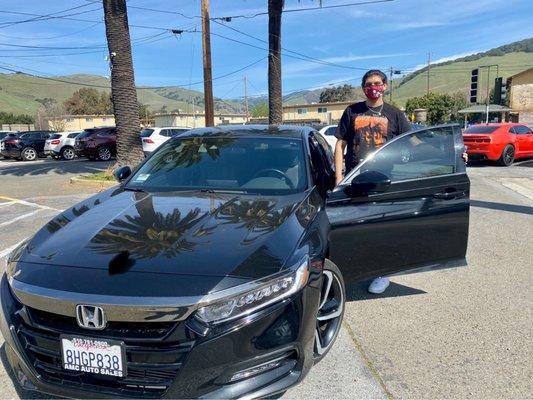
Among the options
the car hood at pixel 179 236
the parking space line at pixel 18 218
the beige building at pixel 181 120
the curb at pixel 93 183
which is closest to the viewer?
Answer: the car hood at pixel 179 236

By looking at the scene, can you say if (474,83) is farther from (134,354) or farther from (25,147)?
(134,354)

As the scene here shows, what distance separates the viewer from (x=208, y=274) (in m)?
2.24

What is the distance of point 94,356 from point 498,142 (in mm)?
16410

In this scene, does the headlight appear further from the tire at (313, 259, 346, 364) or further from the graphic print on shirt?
the graphic print on shirt

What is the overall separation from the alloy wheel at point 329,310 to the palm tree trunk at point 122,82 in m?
10.6

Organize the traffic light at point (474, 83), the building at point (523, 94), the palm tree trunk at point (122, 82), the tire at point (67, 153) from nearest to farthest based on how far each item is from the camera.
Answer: the palm tree trunk at point (122, 82) < the traffic light at point (474, 83) < the tire at point (67, 153) < the building at point (523, 94)

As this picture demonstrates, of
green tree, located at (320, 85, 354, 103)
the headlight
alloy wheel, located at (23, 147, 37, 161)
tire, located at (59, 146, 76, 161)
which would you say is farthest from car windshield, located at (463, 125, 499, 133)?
green tree, located at (320, 85, 354, 103)

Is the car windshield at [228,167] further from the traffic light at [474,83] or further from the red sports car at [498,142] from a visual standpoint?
the traffic light at [474,83]

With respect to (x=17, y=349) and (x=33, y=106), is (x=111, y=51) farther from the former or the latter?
(x=33, y=106)

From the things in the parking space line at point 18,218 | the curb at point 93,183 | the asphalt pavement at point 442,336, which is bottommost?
the asphalt pavement at point 442,336

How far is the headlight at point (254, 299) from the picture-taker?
2148 mm

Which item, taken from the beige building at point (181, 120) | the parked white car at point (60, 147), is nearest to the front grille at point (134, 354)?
the parked white car at point (60, 147)

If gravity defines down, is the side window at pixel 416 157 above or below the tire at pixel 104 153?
above

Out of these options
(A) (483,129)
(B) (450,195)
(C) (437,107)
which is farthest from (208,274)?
(C) (437,107)
